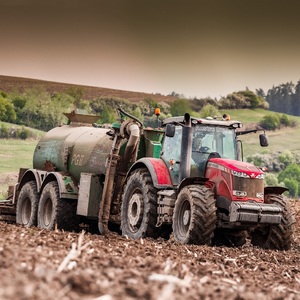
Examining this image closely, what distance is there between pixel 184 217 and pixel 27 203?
→ 6875mm

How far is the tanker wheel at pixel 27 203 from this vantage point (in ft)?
63.8

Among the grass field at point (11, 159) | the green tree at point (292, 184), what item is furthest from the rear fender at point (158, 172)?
A: the green tree at point (292, 184)

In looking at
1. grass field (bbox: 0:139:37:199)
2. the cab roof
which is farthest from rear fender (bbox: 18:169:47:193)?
grass field (bbox: 0:139:37:199)

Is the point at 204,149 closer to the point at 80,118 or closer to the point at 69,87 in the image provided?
the point at 80,118

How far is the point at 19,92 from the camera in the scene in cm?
4369

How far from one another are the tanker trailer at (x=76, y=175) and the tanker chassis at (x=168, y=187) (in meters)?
0.02

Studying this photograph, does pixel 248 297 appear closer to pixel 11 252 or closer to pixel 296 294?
pixel 296 294

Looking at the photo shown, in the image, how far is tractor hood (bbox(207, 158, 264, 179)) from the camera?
14367mm

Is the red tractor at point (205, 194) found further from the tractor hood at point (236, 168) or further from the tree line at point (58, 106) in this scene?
the tree line at point (58, 106)

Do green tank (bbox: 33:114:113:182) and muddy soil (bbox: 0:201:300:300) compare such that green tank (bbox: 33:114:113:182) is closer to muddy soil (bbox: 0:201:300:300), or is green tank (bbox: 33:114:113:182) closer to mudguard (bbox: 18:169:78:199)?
mudguard (bbox: 18:169:78:199)

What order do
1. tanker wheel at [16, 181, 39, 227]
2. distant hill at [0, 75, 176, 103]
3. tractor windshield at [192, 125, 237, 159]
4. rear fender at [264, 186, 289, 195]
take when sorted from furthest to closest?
1. distant hill at [0, 75, 176, 103]
2. tanker wheel at [16, 181, 39, 227]
3. rear fender at [264, 186, 289, 195]
4. tractor windshield at [192, 125, 237, 159]

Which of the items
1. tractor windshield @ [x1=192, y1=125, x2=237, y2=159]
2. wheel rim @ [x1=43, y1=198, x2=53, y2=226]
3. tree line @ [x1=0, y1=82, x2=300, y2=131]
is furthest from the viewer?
tree line @ [x1=0, y1=82, x2=300, y2=131]

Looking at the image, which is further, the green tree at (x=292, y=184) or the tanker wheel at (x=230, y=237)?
the green tree at (x=292, y=184)

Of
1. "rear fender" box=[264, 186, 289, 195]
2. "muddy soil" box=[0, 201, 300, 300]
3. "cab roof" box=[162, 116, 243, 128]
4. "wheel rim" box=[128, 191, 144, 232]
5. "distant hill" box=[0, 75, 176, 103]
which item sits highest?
"distant hill" box=[0, 75, 176, 103]
